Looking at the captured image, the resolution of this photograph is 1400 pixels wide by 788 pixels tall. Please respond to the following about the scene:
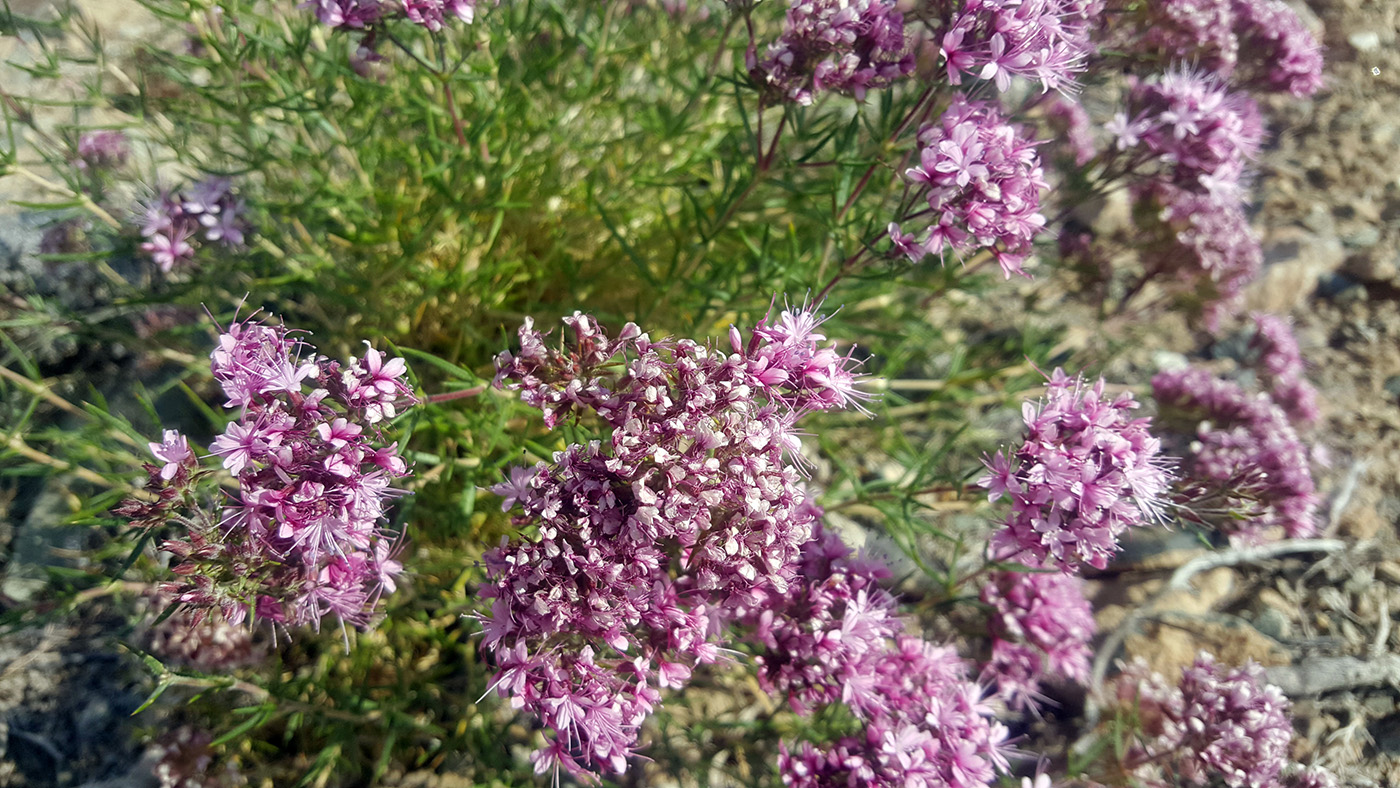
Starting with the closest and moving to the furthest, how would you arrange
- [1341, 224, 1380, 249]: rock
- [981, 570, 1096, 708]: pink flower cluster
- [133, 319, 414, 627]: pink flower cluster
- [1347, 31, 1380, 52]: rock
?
[133, 319, 414, 627]: pink flower cluster → [981, 570, 1096, 708]: pink flower cluster → [1341, 224, 1380, 249]: rock → [1347, 31, 1380, 52]: rock

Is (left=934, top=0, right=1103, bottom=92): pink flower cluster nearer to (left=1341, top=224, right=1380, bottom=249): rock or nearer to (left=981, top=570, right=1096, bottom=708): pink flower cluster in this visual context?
(left=981, top=570, right=1096, bottom=708): pink flower cluster

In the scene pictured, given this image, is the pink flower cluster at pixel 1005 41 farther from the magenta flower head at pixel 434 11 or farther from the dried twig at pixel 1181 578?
the dried twig at pixel 1181 578

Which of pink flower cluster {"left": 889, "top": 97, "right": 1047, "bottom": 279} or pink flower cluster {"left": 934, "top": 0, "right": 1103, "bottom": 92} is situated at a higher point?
pink flower cluster {"left": 934, "top": 0, "right": 1103, "bottom": 92}

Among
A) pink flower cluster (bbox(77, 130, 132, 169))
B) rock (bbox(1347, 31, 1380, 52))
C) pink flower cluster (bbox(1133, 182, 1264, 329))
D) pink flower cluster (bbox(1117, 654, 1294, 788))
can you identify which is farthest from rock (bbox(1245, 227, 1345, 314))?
pink flower cluster (bbox(77, 130, 132, 169))

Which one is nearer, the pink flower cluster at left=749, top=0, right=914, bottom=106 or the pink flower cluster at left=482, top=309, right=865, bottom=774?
the pink flower cluster at left=482, top=309, right=865, bottom=774

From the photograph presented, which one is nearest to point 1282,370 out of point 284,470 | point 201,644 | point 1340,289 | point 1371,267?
point 1340,289

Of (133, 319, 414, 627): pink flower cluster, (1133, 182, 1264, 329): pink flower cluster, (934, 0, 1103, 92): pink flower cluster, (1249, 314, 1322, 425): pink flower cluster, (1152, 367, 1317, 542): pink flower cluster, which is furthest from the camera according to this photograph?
(1249, 314, 1322, 425): pink flower cluster

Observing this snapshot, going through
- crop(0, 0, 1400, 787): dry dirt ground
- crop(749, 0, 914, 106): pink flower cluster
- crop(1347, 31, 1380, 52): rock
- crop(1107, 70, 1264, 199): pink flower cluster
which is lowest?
crop(0, 0, 1400, 787): dry dirt ground

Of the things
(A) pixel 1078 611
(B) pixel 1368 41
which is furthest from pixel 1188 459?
(B) pixel 1368 41
